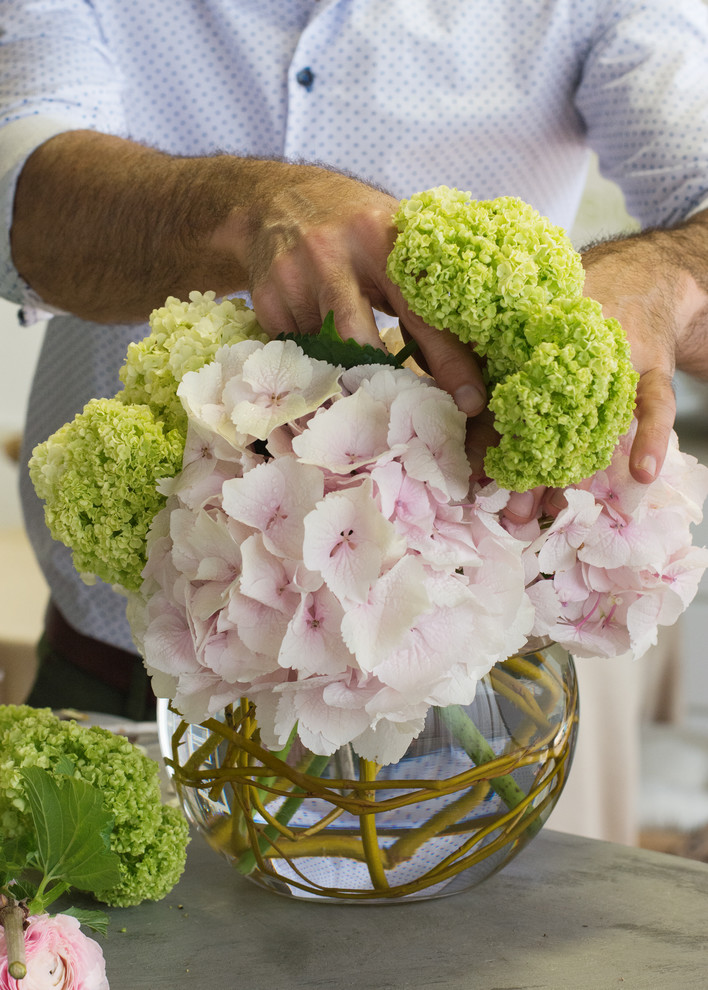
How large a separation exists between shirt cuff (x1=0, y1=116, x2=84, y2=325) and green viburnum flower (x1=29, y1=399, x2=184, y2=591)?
16.4 inches

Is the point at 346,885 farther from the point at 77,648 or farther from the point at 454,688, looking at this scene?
the point at 77,648

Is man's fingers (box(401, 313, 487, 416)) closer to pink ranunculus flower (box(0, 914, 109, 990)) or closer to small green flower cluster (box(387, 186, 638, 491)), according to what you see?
small green flower cluster (box(387, 186, 638, 491))

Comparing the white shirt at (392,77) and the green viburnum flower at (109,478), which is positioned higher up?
the white shirt at (392,77)

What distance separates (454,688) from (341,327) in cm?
16

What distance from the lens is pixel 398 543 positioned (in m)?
0.34

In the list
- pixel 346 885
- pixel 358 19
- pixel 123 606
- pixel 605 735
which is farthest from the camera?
pixel 605 735

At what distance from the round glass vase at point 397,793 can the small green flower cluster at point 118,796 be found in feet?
0.06

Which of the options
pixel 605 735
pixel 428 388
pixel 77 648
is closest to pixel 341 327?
pixel 428 388

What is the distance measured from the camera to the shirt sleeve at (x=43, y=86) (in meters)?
0.76

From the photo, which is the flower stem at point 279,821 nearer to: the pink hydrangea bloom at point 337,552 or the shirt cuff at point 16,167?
the pink hydrangea bloom at point 337,552

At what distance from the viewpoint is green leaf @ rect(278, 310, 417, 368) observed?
384 millimetres

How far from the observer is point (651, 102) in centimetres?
82

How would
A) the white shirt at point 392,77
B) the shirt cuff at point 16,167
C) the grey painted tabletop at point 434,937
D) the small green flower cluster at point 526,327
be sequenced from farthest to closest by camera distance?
1. the white shirt at point 392,77
2. the shirt cuff at point 16,167
3. the grey painted tabletop at point 434,937
4. the small green flower cluster at point 526,327

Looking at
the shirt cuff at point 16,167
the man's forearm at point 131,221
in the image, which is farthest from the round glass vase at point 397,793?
the shirt cuff at point 16,167
